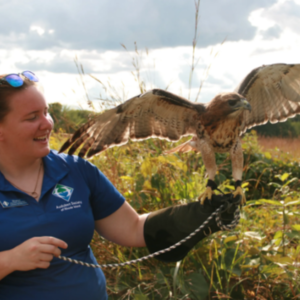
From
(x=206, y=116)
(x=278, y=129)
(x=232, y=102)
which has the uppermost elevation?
(x=232, y=102)

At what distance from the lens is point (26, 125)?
5.59 feet

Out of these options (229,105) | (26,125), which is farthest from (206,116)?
(26,125)

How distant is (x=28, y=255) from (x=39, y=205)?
29 centimetres

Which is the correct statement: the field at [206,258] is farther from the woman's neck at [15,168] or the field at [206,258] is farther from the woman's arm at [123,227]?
the woman's neck at [15,168]

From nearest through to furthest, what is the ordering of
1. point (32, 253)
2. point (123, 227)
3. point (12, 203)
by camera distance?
1. point (32, 253)
2. point (12, 203)
3. point (123, 227)

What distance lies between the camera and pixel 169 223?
7.06 ft

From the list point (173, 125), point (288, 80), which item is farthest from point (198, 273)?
point (288, 80)

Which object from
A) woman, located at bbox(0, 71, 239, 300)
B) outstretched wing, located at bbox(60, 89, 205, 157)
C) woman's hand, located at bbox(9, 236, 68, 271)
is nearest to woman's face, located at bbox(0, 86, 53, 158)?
woman, located at bbox(0, 71, 239, 300)

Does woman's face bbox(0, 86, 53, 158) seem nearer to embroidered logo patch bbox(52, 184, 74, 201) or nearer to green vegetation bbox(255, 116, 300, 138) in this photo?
embroidered logo patch bbox(52, 184, 74, 201)

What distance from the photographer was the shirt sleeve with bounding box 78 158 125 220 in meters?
1.98

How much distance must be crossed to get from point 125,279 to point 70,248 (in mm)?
1349

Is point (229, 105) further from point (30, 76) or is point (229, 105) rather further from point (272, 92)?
point (30, 76)

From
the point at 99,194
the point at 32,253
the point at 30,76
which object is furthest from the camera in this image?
the point at 99,194

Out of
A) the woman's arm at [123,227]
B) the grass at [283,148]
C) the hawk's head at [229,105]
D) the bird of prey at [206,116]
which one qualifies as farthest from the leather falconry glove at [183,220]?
the grass at [283,148]
